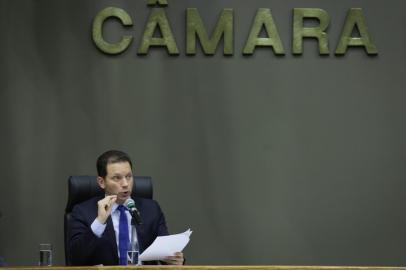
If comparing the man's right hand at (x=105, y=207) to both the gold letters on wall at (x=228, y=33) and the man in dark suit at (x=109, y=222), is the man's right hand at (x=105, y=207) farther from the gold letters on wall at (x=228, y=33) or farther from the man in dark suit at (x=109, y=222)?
the gold letters on wall at (x=228, y=33)

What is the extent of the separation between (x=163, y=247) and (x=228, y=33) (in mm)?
2224

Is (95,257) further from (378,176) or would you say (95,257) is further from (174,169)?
(378,176)

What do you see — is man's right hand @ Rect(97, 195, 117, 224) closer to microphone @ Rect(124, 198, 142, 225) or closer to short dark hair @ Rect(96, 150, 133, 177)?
microphone @ Rect(124, 198, 142, 225)

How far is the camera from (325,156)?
19.2ft

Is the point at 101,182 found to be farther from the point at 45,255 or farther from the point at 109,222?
the point at 45,255

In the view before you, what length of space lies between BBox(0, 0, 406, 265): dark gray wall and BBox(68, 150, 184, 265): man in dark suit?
1.28 meters

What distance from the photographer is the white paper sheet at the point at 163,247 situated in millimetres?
3934

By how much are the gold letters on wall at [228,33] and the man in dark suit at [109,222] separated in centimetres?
145

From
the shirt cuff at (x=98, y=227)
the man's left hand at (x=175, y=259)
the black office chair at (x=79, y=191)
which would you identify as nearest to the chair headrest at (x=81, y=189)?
the black office chair at (x=79, y=191)

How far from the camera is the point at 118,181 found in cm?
440

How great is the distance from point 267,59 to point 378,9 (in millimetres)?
870

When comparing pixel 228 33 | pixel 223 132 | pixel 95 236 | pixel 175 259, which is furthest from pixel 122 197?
pixel 228 33

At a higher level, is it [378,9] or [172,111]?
[378,9]

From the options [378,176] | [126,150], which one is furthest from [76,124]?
[378,176]
